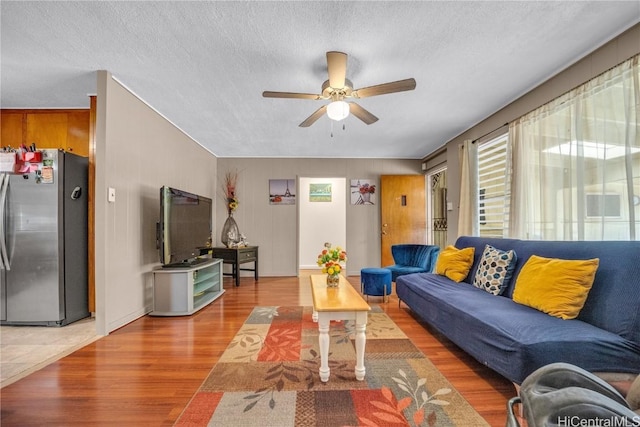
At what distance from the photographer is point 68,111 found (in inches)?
140

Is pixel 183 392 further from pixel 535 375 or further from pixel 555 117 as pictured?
pixel 555 117

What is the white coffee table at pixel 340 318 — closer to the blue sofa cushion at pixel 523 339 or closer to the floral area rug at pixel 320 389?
the floral area rug at pixel 320 389

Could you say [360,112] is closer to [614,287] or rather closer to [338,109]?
[338,109]

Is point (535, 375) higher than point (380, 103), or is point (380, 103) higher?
point (380, 103)

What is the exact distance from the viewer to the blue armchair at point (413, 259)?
13.9ft

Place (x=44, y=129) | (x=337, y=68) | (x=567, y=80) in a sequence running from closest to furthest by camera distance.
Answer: (x=337, y=68), (x=567, y=80), (x=44, y=129)

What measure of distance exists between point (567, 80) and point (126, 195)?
172 inches

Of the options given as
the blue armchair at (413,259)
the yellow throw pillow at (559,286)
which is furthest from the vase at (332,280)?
the blue armchair at (413,259)

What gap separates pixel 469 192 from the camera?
3.99 m

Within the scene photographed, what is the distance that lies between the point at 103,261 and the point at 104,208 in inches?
19.6

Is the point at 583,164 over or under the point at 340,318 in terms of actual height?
over

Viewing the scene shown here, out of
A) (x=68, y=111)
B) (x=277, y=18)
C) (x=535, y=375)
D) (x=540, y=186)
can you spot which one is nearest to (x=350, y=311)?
(x=535, y=375)

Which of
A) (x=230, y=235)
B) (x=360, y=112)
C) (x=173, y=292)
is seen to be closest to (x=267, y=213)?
(x=230, y=235)

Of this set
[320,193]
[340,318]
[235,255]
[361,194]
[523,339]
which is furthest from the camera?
[320,193]
